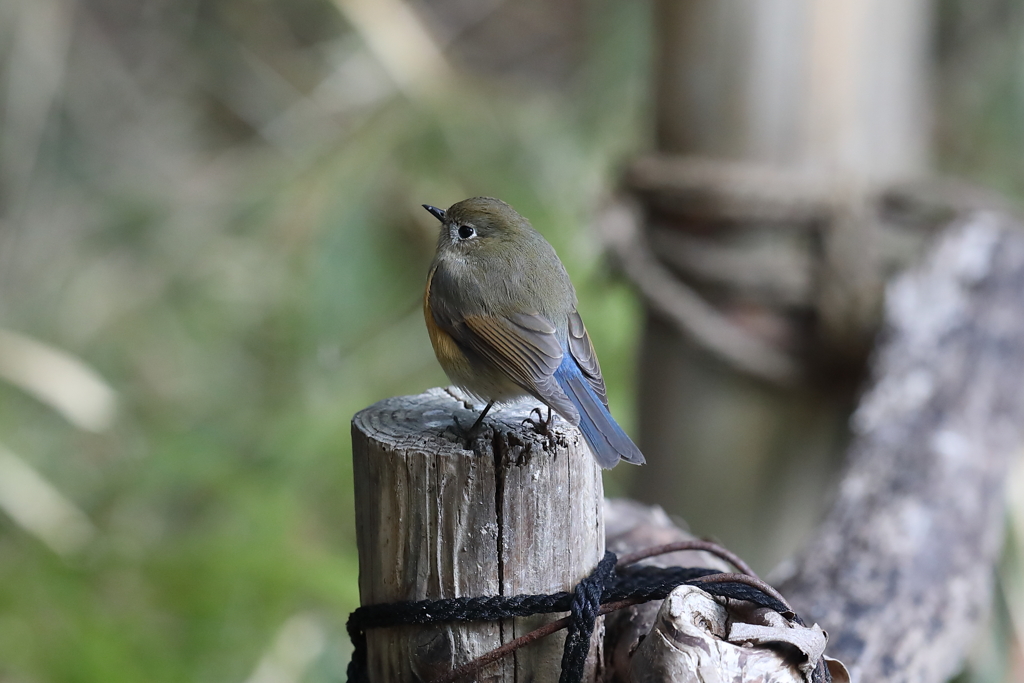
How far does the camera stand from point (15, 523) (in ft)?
10.8

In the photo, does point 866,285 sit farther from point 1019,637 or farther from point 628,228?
point 1019,637

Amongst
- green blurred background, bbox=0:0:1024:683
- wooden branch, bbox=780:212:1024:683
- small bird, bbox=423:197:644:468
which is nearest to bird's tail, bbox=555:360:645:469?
small bird, bbox=423:197:644:468

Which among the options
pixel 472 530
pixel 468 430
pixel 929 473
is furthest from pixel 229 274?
pixel 472 530

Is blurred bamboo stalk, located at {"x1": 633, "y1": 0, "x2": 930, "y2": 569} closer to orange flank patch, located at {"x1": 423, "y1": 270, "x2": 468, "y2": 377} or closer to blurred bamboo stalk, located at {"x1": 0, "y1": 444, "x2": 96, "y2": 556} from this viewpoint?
orange flank patch, located at {"x1": 423, "y1": 270, "x2": 468, "y2": 377}

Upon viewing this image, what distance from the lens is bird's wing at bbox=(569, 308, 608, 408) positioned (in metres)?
1.60

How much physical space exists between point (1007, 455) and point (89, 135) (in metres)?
6.00

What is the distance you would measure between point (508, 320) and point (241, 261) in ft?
13.5

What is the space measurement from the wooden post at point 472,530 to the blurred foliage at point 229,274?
1.80 m

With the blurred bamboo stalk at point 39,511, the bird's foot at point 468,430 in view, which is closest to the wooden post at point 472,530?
the bird's foot at point 468,430

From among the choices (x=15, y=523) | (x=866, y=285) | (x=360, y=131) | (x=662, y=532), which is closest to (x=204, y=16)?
(x=360, y=131)

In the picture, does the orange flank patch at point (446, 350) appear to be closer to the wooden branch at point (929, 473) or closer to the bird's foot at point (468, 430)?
the bird's foot at point (468, 430)

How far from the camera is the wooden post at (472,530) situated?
127 centimetres

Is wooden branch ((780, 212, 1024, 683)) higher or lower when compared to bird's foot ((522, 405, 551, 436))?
lower

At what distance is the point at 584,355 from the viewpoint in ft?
5.38
